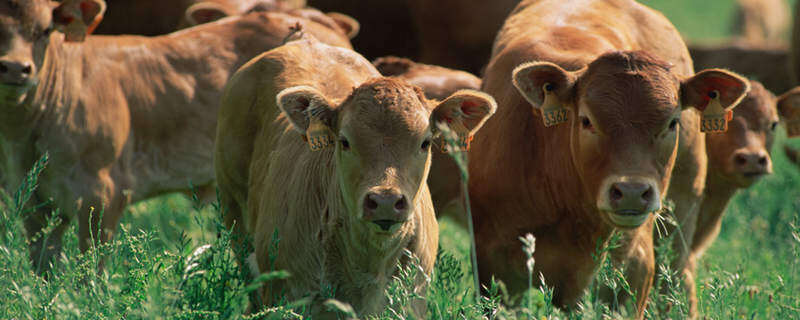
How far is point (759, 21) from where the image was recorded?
2842cm

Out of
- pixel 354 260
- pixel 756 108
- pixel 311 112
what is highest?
pixel 311 112

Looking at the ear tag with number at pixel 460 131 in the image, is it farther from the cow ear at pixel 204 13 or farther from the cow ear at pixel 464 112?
the cow ear at pixel 204 13

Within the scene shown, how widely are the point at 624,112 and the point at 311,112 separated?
1.47 m

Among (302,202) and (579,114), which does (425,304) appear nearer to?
(302,202)

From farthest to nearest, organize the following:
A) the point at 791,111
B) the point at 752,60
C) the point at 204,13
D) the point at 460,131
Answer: the point at 752,60 → the point at 204,13 → the point at 791,111 → the point at 460,131

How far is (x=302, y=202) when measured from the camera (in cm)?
458

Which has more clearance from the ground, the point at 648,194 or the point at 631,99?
the point at 631,99

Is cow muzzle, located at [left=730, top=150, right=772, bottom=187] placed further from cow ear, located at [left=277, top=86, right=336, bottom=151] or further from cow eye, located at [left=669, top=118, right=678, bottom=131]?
cow ear, located at [left=277, top=86, right=336, bottom=151]

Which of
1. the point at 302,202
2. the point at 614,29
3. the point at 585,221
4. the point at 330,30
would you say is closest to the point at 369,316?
the point at 302,202

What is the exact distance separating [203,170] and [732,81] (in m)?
4.25

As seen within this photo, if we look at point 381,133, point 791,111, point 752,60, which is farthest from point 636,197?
point 752,60

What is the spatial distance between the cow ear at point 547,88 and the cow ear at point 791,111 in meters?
2.77

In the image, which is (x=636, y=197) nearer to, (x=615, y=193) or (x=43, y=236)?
(x=615, y=193)

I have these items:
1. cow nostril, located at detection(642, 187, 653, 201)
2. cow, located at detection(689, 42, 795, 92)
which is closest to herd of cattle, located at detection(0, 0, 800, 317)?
cow nostril, located at detection(642, 187, 653, 201)
